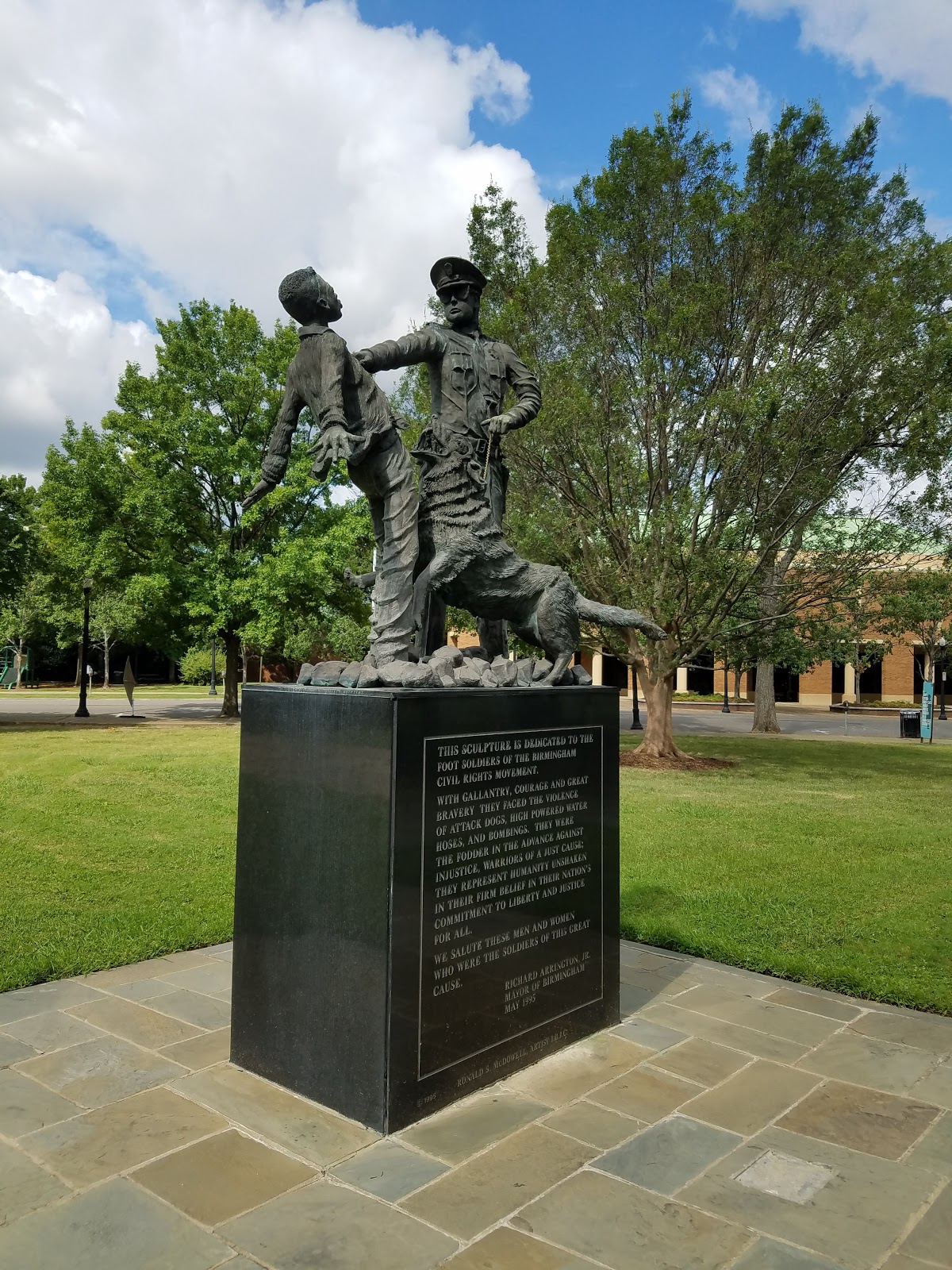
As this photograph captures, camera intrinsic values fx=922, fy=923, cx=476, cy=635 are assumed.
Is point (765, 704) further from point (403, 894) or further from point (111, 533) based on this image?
point (403, 894)

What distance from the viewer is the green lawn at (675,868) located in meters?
6.32

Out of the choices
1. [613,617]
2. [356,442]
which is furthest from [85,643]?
[356,442]

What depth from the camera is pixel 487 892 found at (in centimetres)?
430

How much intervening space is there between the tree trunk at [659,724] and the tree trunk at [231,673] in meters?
12.8

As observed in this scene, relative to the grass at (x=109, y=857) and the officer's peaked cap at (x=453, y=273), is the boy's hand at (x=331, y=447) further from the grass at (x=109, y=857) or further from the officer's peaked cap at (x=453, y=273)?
the grass at (x=109, y=857)

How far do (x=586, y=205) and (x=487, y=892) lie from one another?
15224 millimetres

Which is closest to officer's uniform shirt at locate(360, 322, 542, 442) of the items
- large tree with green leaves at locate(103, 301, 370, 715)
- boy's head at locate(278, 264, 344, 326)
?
boy's head at locate(278, 264, 344, 326)

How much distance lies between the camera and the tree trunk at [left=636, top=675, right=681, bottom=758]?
18078mm

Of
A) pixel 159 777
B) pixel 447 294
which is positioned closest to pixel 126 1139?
pixel 447 294

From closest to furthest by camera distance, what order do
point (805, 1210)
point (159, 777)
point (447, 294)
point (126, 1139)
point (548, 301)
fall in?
point (805, 1210) < point (126, 1139) < point (447, 294) < point (159, 777) < point (548, 301)

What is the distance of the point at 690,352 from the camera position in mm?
15898

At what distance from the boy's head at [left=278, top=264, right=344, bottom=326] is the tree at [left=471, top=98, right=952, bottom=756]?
11.3 meters

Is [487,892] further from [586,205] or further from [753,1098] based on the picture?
[586,205]

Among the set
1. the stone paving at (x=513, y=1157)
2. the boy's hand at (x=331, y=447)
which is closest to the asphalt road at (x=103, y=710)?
the stone paving at (x=513, y=1157)
